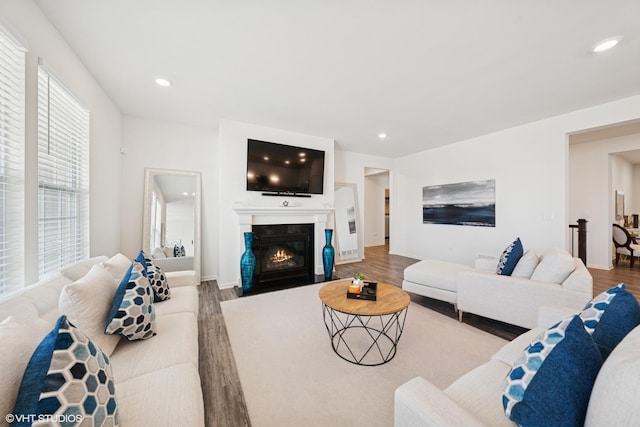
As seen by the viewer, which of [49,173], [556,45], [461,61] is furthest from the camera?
[461,61]

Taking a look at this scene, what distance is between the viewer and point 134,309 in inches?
55.1

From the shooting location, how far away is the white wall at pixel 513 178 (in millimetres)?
3457

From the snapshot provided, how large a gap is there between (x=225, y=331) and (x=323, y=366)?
1.15 metres

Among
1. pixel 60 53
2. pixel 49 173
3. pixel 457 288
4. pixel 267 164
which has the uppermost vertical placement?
pixel 60 53

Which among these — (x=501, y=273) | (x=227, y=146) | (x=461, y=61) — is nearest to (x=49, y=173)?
(x=227, y=146)

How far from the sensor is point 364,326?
2125 mm

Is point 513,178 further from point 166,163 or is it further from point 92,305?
point 166,163

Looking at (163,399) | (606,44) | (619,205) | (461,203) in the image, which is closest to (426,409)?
(163,399)

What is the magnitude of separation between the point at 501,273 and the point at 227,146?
4040mm

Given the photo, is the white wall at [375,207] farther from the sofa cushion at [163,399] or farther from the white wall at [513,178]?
the sofa cushion at [163,399]

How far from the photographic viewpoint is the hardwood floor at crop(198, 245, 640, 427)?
1.48m

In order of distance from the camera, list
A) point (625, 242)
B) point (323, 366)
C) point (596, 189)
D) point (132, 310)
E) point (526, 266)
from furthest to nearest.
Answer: point (596, 189) → point (625, 242) → point (526, 266) → point (323, 366) → point (132, 310)

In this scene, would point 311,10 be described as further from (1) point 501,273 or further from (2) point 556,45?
(1) point 501,273

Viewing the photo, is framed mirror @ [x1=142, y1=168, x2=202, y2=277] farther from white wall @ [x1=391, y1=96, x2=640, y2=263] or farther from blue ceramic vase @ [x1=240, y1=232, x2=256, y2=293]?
white wall @ [x1=391, y1=96, x2=640, y2=263]
